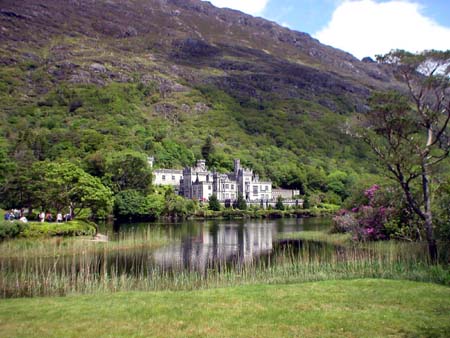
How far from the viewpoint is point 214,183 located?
105 metres

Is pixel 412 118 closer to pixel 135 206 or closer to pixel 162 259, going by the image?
pixel 162 259

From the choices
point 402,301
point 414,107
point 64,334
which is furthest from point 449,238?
A: point 64,334

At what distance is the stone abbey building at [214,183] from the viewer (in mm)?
102625

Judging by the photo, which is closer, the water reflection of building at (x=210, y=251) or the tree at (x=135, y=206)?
the water reflection of building at (x=210, y=251)

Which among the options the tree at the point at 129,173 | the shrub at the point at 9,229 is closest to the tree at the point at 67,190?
the shrub at the point at 9,229

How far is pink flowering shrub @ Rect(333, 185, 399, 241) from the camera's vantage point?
92.4 feet

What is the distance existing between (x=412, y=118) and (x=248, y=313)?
12.3 m

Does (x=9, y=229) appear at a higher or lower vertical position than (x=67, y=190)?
lower

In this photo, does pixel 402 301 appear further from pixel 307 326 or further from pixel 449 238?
pixel 449 238

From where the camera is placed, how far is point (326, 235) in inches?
1444

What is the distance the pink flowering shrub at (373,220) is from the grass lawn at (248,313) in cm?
1551

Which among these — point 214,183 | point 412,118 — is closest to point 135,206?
point 214,183

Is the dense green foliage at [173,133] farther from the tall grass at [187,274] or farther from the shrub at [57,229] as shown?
the tall grass at [187,274]

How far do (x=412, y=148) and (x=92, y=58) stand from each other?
183 metres
